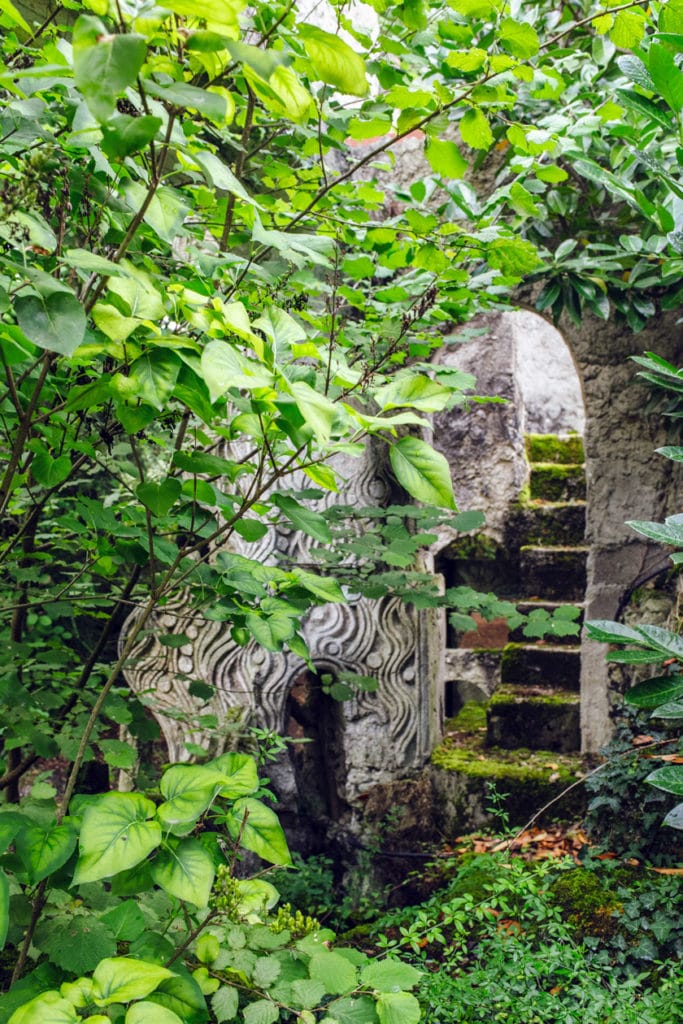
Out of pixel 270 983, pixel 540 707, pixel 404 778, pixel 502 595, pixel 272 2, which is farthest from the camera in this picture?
pixel 502 595

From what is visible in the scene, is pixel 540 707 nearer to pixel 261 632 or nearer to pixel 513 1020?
pixel 513 1020

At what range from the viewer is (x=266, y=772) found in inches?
160

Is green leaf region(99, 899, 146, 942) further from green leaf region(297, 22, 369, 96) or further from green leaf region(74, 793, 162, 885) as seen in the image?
green leaf region(297, 22, 369, 96)

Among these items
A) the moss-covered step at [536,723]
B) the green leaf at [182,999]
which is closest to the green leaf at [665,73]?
the green leaf at [182,999]

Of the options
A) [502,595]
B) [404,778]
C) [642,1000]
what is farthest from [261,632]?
[502,595]

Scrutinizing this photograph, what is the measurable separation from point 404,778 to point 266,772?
32.4 inches

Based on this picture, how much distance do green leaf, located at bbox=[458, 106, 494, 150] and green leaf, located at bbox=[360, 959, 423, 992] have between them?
1.38 meters

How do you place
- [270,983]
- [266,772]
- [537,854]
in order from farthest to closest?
1. [266,772]
2. [537,854]
3. [270,983]

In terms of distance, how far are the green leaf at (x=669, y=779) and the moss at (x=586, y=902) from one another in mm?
1610

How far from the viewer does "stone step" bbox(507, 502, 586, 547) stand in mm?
7297

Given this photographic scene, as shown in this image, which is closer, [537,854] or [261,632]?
[261,632]

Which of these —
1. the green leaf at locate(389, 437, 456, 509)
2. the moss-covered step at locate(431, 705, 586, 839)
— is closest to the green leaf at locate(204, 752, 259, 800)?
the green leaf at locate(389, 437, 456, 509)

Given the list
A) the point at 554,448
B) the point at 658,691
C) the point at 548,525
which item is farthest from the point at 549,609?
the point at 658,691

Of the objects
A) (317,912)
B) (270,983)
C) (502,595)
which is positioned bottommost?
(317,912)
